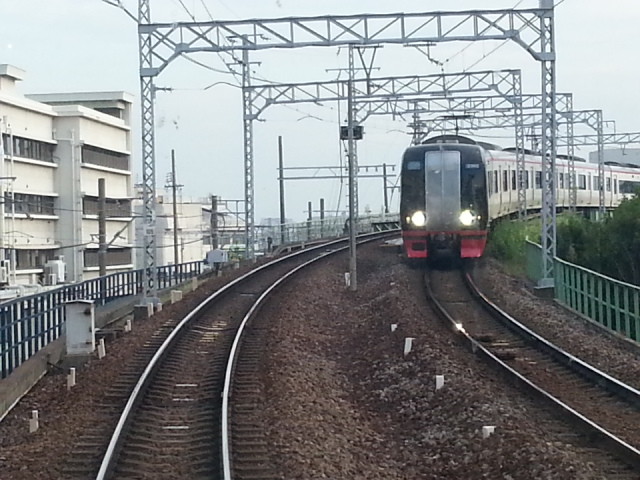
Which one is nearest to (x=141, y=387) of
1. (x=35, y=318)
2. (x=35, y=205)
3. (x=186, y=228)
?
(x=35, y=318)

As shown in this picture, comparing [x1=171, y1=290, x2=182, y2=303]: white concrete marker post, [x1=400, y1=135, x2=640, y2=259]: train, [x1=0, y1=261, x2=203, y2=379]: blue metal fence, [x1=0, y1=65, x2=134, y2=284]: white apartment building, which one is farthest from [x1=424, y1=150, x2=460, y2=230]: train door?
[x1=0, y1=65, x2=134, y2=284]: white apartment building

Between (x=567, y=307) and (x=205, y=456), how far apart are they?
12662mm

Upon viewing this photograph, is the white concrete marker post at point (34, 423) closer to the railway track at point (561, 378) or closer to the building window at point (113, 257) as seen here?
the railway track at point (561, 378)

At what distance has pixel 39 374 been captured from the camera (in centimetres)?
1384

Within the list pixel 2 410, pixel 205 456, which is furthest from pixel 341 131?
pixel 205 456

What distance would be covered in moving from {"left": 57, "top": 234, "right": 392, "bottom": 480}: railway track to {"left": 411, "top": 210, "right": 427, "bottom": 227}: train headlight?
7638mm

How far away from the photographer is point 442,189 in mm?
24906

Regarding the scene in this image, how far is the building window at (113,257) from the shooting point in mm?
60213

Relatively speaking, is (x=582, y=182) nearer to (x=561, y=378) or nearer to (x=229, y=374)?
(x=561, y=378)

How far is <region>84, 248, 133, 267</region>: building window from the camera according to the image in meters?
60.2

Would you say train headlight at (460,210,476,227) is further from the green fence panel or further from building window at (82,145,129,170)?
building window at (82,145,129,170)

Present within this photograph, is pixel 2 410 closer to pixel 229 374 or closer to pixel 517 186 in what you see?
pixel 229 374

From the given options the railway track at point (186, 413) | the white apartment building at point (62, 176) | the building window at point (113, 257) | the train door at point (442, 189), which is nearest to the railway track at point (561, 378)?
the railway track at point (186, 413)

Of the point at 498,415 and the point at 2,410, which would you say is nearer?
the point at 498,415
